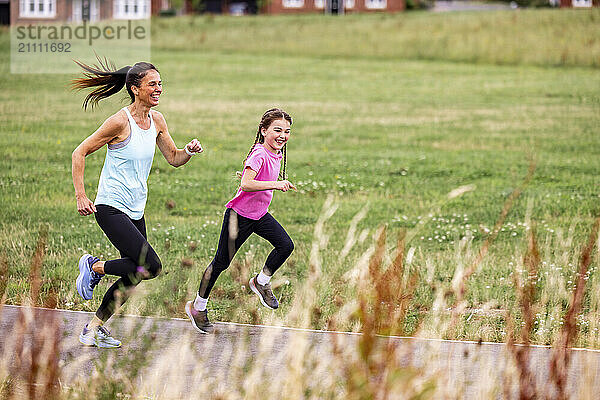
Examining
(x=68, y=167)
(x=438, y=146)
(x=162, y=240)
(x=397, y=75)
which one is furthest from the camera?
(x=397, y=75)

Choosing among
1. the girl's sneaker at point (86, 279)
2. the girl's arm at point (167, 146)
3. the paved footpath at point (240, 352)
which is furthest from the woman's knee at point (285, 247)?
Answer: the girl's sneaker at point (86, 279)

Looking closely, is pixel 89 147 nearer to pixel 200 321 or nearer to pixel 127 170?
pixel 127 170

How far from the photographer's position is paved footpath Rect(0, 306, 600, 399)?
4.73 meters

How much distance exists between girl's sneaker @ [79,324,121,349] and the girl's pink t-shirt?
1.10m

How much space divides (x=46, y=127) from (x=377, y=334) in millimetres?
15506

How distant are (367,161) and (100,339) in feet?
31.4

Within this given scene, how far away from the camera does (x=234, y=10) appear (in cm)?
7300

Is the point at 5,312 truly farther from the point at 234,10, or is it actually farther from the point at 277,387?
the point at 234,10

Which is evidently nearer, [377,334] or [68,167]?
[377,334]

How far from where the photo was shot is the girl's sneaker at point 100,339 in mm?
5426

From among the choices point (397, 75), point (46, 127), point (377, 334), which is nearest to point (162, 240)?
point (377, 334)

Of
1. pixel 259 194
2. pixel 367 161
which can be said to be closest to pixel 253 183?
pixel 259 194

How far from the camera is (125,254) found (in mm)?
5594

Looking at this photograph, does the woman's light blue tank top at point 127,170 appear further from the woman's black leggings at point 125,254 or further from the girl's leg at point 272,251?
the girl's leg at point 272,251
